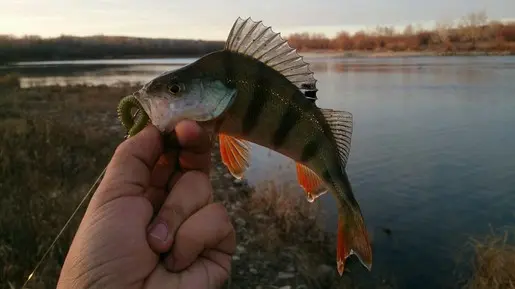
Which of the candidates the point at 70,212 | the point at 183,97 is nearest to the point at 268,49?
the point at 183,97

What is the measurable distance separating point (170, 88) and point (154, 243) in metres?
0.73

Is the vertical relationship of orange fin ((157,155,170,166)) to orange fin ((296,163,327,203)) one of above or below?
above

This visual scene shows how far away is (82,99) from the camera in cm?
2784

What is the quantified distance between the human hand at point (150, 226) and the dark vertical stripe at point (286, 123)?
36 cm

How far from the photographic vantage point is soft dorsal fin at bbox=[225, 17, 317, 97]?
2.50 metres

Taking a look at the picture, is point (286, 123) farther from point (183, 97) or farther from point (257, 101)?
point (183, 97)

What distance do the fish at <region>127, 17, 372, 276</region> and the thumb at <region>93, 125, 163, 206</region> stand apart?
0.30ft

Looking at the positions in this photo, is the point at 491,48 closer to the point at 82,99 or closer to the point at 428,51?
the point at 428,51

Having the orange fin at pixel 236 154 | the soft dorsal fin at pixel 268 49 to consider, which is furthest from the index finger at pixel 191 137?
the soft dorsal fin at pixel 268 49

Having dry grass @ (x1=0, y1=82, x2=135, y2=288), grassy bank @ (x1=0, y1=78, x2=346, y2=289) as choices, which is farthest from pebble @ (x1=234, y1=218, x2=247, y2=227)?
dry grass @ (x1=0, y1=82, x2=135, y2=288)

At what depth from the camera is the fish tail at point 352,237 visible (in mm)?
2840

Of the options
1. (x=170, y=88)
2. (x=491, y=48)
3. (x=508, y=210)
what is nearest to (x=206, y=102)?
(x=170, y=88)

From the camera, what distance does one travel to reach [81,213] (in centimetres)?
766

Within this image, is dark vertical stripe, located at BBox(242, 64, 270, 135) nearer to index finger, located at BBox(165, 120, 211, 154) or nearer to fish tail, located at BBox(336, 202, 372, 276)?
index finger, located at BBox(165, 120, 211, 154)
